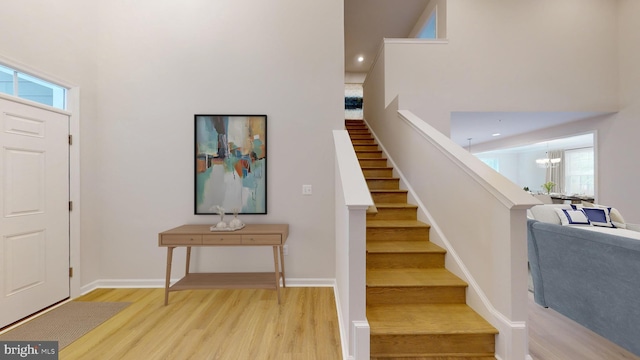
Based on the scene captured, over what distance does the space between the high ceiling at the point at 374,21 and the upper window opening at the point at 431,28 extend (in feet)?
1.55

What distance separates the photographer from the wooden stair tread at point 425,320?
1749 mm

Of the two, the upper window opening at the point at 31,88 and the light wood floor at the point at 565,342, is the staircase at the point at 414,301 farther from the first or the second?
the upper window opening at the point at 31,88

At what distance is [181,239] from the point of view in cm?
256

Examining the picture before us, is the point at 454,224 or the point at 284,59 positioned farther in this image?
the point at 284,59

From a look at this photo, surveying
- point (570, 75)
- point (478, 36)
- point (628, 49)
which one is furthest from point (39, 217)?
point (628, 49)

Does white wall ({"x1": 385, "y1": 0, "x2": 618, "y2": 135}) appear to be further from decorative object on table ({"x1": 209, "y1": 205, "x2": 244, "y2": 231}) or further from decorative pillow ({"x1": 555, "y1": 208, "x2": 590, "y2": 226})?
decorative object on table ({"x1": 209, "y1": 205, "x2": 244, "y2": 231})

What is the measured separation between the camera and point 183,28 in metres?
3.07

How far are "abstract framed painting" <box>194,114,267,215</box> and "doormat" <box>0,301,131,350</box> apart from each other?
1238mm

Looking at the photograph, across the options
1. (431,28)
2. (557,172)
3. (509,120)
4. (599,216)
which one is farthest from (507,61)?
(557,172)

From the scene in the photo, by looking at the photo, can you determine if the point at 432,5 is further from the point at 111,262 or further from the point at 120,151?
the point at 111,262

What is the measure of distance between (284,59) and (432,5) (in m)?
3.48

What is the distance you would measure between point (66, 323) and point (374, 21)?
6923mm

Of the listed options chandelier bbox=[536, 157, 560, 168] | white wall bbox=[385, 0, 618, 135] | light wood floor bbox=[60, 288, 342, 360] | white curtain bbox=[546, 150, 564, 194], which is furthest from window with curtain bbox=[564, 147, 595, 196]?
light wood floor bbox=[60, 288, 342, 360]

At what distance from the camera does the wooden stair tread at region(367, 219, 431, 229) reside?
2701 millimetres
